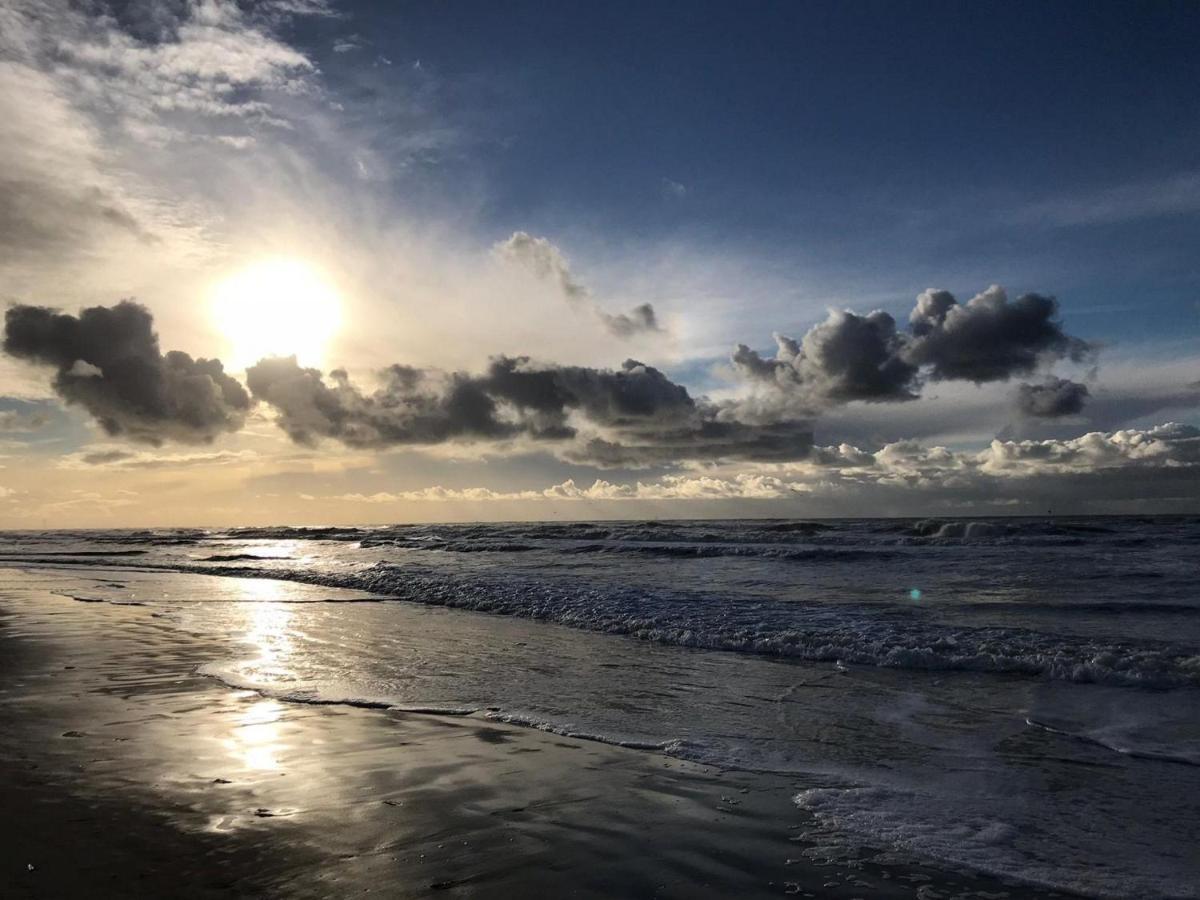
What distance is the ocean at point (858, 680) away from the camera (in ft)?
19.3

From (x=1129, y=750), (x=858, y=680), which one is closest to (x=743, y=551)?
(x=858, y=680)

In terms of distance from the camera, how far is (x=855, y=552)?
3816 cm

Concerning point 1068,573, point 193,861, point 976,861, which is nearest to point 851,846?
point 976,861

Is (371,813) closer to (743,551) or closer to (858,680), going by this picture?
(858,680)

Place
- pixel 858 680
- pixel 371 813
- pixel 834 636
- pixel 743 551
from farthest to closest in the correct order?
pixel 743 551, pixel 834 636, pixel 858 680, pixel 371 813

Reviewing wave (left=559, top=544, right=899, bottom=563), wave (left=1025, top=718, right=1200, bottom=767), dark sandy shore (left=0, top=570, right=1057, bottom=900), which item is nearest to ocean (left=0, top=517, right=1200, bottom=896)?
wave (left=1025, top=718, right=1200, bottom=767)

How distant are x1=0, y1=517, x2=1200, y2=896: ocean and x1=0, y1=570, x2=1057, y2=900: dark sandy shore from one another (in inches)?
21.2

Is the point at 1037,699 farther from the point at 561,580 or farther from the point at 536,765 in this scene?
the point at 561,580

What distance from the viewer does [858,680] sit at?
11.4 m

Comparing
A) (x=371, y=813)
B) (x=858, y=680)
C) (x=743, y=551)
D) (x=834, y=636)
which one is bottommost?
(x=743, y=551)

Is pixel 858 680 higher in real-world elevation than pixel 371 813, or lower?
lower

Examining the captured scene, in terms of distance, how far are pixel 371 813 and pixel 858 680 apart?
8056mm

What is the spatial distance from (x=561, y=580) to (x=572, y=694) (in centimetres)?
1565

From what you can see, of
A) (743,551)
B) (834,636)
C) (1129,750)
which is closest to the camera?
(1129,750)
